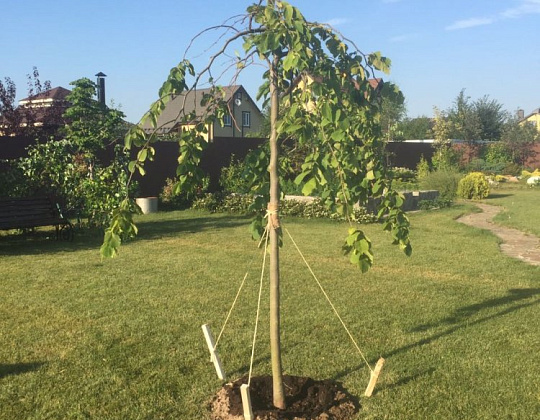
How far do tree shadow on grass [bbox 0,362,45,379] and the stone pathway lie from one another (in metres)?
6.90

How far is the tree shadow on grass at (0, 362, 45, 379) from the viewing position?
13.0 ft

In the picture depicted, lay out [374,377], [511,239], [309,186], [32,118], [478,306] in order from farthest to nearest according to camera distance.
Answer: [32,118] < [511,239] < [478,306] < [374,377] < [309,186]

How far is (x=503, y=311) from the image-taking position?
552 cm

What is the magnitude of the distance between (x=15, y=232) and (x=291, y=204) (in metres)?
6.29

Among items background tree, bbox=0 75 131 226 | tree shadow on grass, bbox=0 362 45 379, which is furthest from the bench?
tree shadow on grass, bbox=0 362 45 379

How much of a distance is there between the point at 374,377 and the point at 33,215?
8.25 meters

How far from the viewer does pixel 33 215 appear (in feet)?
32.4

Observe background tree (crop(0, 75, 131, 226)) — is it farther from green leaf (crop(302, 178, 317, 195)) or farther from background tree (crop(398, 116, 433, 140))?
background tree (crop(398, 116, 433, 140))

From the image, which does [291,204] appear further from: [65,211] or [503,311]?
[503,311]

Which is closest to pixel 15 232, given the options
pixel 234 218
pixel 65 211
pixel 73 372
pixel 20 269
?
pixel 65 211

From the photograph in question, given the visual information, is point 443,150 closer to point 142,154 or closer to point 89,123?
point 89,123

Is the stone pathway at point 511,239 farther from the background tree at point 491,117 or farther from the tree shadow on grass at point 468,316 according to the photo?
the background tree at point 491,117

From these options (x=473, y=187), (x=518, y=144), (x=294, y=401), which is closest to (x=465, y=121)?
(x=518, y=144)

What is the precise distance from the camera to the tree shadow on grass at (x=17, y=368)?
3.95m
